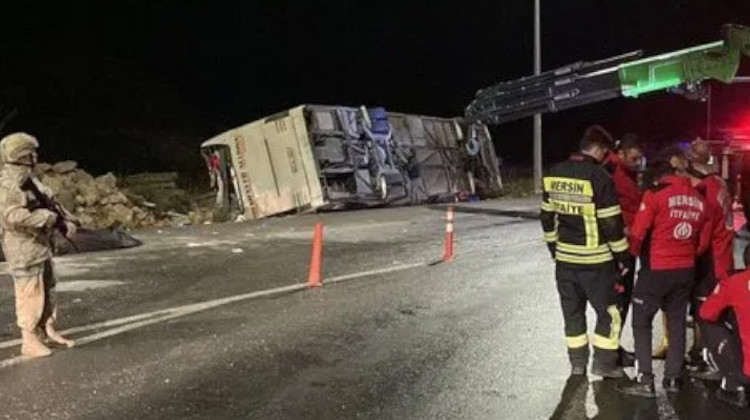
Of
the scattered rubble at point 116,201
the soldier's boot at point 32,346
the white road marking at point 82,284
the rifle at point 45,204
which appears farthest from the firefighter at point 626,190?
the scattered rubble at point 116,201

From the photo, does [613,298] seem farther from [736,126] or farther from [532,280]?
[736,126]

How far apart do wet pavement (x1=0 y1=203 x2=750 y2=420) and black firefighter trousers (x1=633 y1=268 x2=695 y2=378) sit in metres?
0.26

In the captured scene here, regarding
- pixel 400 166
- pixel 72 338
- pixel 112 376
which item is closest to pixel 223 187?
pixel 400 166

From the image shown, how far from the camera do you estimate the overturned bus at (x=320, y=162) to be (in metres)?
20.8

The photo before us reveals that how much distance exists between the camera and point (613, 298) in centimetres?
642

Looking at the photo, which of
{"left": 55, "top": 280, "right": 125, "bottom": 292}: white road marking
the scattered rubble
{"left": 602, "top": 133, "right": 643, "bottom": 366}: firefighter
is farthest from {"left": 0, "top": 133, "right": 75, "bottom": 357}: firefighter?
the scattered rubble

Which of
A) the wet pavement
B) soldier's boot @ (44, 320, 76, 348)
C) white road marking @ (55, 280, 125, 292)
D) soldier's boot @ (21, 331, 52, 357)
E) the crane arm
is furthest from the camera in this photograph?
the crane arm

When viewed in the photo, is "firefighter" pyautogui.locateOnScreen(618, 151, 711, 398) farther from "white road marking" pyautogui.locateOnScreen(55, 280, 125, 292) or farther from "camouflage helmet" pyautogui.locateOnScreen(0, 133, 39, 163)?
"white road marking" pyautogui.locateOnScreen(55, 280, 125, 292)

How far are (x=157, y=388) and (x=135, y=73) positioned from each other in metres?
48.7

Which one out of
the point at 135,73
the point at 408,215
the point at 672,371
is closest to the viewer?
the point at 672,371

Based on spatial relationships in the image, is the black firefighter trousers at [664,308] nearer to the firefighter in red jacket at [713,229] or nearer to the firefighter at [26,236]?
the firefighter in red jacket at [713,229]

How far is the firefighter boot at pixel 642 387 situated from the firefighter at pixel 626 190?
1.85 feet

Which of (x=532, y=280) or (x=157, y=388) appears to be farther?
(x=532, y=280)

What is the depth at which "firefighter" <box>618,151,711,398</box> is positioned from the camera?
616cm
